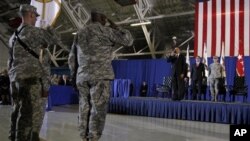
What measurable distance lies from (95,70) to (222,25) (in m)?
8.00

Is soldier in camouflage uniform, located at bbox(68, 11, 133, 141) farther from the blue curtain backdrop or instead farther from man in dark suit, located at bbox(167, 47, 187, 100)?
the blue curtain backdrop

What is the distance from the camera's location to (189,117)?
7.30 meters

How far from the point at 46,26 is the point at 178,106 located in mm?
Result: 5275

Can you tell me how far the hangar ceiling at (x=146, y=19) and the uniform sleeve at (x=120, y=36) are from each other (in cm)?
917

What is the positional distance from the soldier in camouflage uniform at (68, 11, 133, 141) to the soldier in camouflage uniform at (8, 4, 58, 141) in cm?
36

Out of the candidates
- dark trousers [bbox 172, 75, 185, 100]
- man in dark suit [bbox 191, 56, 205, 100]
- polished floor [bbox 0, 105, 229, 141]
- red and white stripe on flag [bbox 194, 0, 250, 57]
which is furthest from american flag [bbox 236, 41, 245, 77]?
polished floor [bbox 0, 105, 229, 141]

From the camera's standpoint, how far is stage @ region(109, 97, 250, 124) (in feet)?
21.7

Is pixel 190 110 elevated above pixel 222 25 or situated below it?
below

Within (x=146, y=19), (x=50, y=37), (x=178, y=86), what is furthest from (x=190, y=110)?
(x=146, y=19)

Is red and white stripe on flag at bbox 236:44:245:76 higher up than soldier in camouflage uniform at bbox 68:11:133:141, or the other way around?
red and white stripe on flag at bbox 236:44:245:76

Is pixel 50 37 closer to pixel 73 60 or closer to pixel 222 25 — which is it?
pixel 73 60

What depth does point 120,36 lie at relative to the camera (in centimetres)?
277

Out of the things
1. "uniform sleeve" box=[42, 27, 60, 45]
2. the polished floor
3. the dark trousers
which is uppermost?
"uniform sleeve" box=[42, 27, 60, 45]

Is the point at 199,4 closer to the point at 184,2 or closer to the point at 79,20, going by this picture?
the point at 184,2
